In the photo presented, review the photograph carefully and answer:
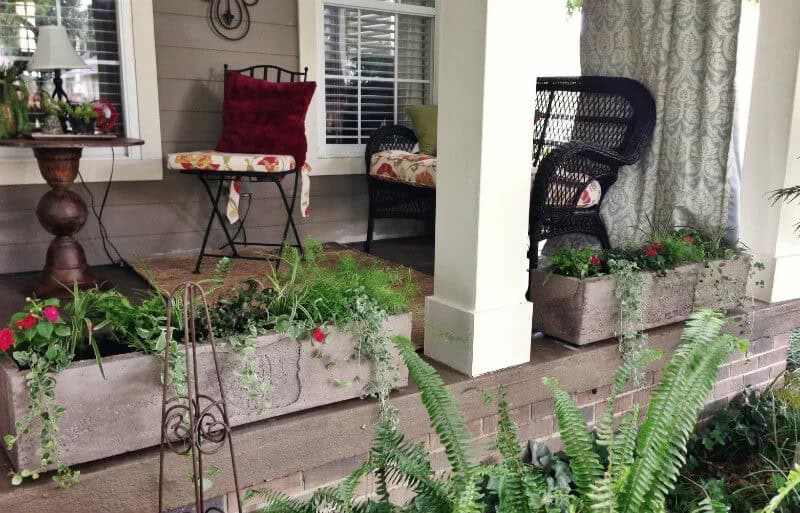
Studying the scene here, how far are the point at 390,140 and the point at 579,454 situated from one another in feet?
9.96

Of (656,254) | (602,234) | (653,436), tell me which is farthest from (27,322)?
(602,234)

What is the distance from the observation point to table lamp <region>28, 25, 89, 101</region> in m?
3.09

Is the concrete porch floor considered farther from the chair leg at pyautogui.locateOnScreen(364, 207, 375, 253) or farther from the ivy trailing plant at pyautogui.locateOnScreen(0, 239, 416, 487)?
the chair leg at pyautogui.locateOnScreen(364, 207, 375, 253)

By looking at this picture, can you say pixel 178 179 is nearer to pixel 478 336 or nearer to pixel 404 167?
pixel 404 167

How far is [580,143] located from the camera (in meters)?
2.81

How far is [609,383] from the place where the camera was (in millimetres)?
2381

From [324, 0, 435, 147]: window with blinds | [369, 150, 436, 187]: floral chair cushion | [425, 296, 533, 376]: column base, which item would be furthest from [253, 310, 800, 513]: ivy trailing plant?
[324, 0, 435, 147]: window with blinds

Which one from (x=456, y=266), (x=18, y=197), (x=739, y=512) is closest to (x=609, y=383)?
(x=739, y=512)

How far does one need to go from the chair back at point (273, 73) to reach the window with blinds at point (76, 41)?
1.94 ft

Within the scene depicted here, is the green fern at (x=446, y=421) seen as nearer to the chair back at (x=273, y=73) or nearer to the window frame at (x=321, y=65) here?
the chair back at (x=273, y=73)

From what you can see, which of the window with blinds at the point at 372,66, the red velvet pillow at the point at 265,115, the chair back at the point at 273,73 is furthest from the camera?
the window with blinds at the point at 372,66

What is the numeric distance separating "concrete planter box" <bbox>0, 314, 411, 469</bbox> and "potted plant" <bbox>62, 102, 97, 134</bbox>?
177 cm

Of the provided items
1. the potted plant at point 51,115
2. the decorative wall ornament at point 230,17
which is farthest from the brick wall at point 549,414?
the decorative wall ornament at point 230,17

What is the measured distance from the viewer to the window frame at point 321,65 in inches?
157
